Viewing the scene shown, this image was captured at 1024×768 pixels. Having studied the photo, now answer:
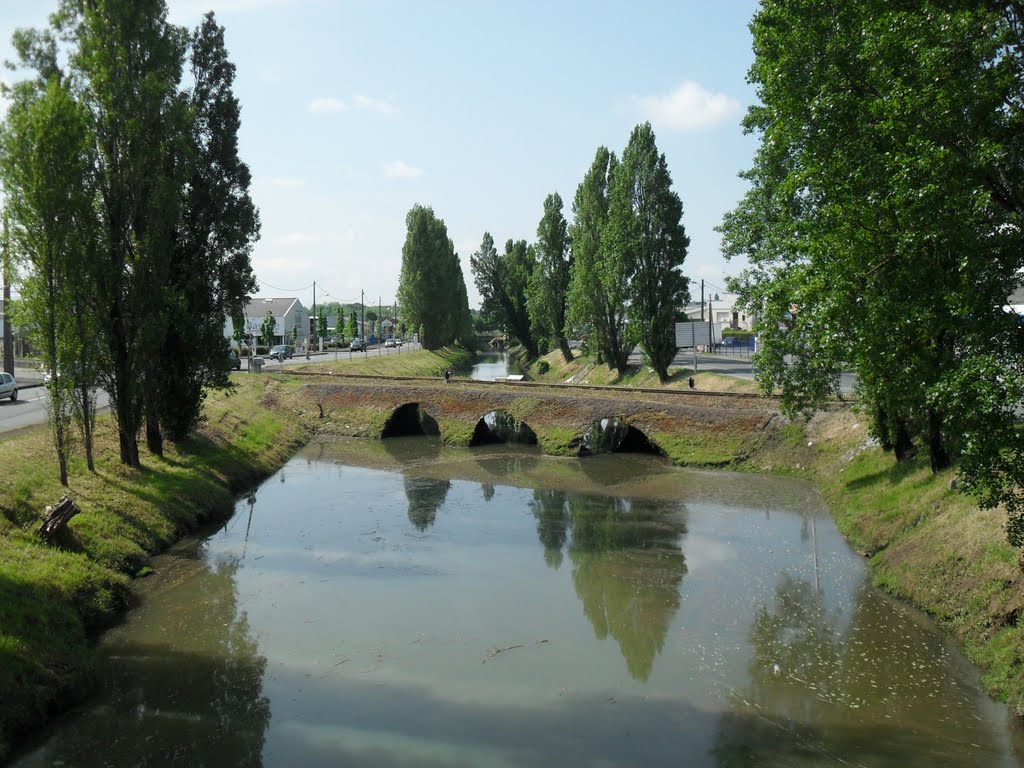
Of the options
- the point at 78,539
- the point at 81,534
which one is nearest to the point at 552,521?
the point at 81,534

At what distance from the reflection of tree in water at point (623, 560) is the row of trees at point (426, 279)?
50.3 metres

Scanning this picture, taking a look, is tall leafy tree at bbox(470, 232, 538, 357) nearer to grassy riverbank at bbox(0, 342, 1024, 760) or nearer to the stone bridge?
the stone bridge

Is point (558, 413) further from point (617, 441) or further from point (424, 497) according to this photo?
point (424, 497)

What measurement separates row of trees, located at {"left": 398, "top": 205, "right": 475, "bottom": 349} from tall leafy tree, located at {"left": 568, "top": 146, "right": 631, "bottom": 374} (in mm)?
22127

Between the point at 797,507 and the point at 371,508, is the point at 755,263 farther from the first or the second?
the point at 371,508

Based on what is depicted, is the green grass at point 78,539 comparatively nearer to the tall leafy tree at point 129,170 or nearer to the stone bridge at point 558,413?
the tall leafy tree at point 129,170

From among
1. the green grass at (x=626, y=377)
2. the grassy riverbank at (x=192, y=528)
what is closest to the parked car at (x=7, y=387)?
the grassy riverbank at (x=192, y=528)

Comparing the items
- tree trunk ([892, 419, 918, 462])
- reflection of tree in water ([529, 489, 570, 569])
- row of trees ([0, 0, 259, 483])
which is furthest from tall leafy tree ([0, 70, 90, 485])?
tree trunk ([892, 419, 918, 462])

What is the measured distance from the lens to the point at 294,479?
31.4 m

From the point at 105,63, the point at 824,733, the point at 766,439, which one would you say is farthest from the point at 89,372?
the point at 766,439

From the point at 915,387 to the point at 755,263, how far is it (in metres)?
11.8

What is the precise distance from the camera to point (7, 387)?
121 feet

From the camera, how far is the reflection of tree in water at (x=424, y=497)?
24.6 m

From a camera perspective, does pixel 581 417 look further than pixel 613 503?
Yes
